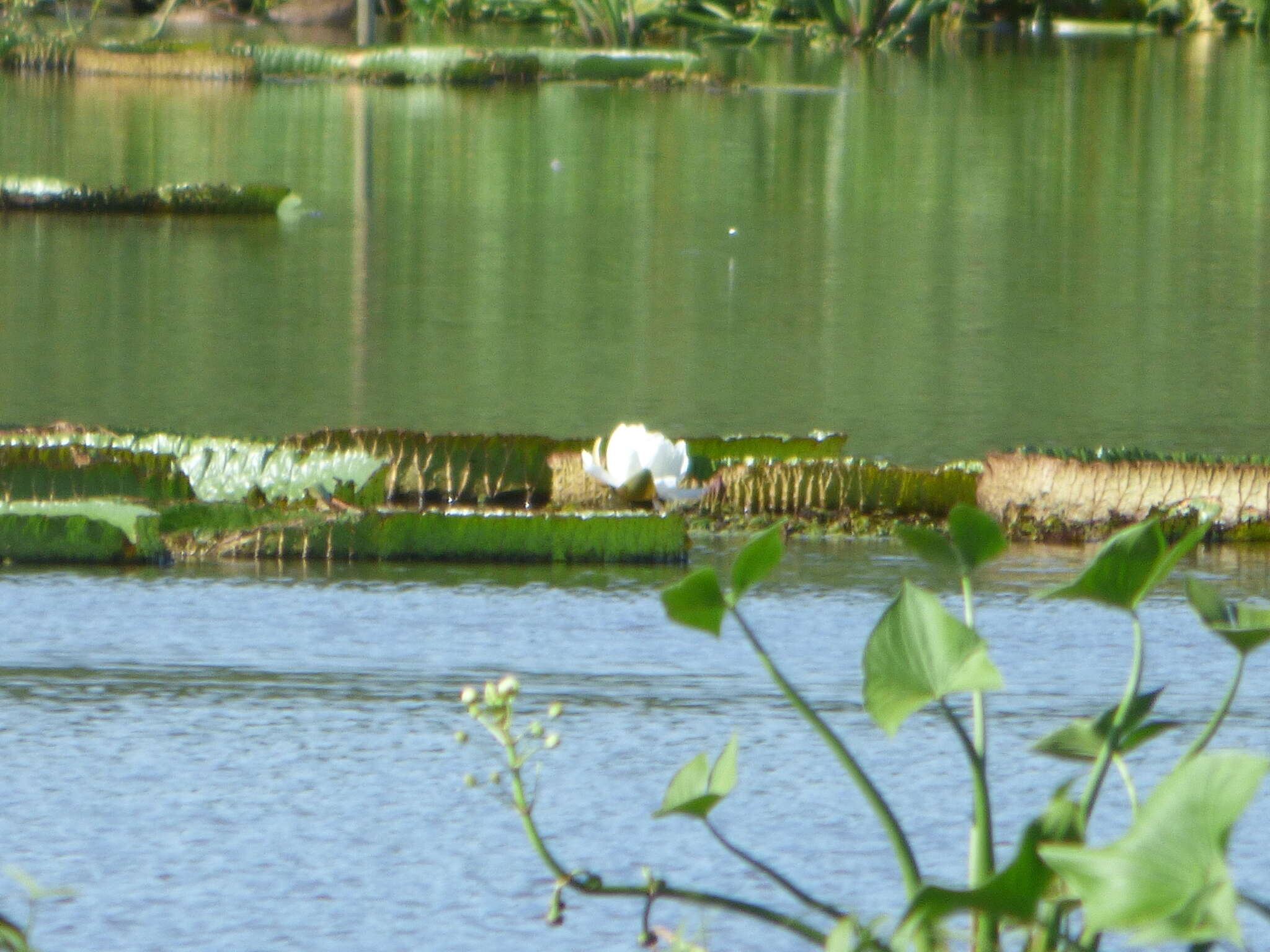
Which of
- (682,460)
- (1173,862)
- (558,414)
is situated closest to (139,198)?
(558,414)

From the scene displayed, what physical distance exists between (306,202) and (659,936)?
24.5 feet

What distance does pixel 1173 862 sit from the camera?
1.18m

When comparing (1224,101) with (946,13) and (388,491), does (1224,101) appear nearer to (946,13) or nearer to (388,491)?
(946,13)

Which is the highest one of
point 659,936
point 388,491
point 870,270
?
point 870,270

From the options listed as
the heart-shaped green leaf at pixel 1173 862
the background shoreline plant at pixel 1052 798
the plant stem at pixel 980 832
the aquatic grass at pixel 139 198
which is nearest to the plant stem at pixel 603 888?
the background shoreline plant at pixel 1052 798

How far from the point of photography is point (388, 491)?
3273 millimetres

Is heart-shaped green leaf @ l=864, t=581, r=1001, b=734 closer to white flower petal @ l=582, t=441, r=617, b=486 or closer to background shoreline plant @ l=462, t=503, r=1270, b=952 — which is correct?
background shoreline plant @ l=462, t=503, r=1270, b=952

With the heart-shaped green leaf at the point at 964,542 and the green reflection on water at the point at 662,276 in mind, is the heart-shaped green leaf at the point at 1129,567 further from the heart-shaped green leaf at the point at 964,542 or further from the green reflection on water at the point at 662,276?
the green reflection on water at the point at 662,276

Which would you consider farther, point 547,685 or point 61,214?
point 61,214

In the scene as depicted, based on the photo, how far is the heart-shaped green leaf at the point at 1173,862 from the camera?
116 centimetres

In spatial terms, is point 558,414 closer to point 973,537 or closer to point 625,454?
point 625,454

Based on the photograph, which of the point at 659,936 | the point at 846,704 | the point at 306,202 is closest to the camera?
the point at 659,936

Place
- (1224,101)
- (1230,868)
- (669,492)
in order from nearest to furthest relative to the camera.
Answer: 1. (1230,868)
2. (669,492)
3. (1224,101)

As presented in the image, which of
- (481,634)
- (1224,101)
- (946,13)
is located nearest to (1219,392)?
(481,634)
